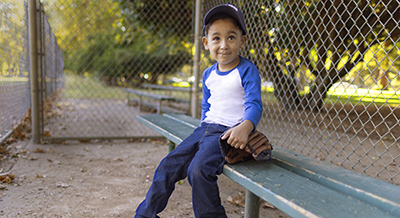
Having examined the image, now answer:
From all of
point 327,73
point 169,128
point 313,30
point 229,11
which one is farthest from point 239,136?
point 313,30

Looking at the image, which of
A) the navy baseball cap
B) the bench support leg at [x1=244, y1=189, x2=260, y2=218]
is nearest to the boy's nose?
the navy baseball cap

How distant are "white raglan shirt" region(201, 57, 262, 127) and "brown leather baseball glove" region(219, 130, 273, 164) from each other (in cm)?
11

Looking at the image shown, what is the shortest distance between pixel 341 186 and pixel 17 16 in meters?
4.32

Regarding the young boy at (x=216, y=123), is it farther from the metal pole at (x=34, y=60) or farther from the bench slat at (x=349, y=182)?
the metal pole at (x=34, y=60)

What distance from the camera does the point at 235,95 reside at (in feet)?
6.07

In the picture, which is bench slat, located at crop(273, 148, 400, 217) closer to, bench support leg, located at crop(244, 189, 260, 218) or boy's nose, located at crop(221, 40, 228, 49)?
bench support leg, located at crop(244, 189, 260, 218)

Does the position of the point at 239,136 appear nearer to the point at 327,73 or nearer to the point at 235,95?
the point at 235,95

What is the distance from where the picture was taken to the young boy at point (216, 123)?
1614 millimetres

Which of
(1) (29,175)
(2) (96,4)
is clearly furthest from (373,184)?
(2) (96,4)

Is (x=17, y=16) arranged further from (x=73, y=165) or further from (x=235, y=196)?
(x=235, y=196)

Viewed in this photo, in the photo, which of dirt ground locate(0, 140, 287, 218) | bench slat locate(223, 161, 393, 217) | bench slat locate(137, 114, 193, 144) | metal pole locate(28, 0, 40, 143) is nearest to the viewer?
bench slat locate(223, 161, 393, 217)

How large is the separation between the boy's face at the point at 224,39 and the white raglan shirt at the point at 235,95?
0.11 m

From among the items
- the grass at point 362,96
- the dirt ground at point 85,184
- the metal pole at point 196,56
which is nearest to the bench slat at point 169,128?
the dirt ground at point 85,184

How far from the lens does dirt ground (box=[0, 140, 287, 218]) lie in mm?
2283
